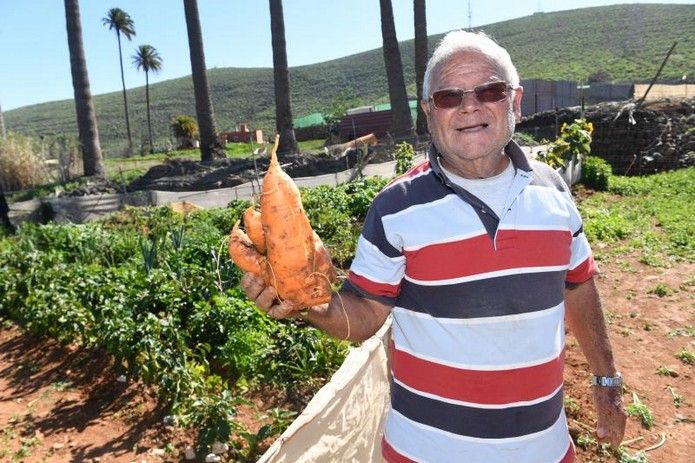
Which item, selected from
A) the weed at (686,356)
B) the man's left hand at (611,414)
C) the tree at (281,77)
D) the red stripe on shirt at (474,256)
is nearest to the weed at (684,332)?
the weed at (686,356)

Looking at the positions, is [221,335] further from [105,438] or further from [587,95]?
[587,95]

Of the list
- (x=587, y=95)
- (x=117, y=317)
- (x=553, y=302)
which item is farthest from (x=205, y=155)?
(x=587, y=95)

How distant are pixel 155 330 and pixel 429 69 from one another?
2761 mm

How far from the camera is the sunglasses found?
160 cm

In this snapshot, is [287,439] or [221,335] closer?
[287,439]

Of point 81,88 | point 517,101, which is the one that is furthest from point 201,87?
point 517,101

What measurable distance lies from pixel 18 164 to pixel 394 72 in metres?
10.7

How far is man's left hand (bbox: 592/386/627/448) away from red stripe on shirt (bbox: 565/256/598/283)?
43 centimetres

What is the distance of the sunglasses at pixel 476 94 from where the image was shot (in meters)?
1.60

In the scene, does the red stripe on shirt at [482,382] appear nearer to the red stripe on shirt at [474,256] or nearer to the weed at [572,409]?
the red stripe on shirt at [474,256]

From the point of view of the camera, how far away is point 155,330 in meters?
A: 3.70

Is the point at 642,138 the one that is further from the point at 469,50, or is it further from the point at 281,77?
the point at 469,50

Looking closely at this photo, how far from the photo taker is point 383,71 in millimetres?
61500

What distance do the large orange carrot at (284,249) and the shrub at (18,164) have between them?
1609 cm
